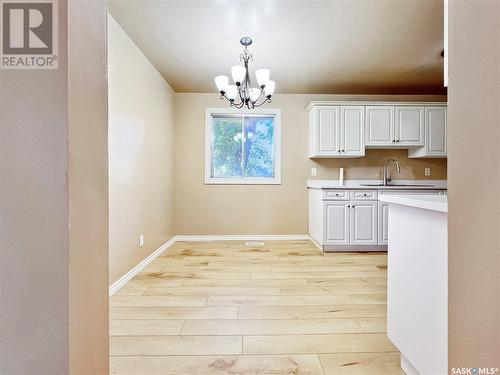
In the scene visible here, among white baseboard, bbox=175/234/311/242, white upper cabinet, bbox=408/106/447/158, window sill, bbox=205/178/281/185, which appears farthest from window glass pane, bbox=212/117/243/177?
white upper cabinet, bbox=408/106/447/158

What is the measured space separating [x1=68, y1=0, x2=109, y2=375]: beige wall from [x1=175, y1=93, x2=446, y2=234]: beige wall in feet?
11.8

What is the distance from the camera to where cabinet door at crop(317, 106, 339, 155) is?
4.00 meters

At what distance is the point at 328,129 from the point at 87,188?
12.3 feet

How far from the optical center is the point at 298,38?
2.75m

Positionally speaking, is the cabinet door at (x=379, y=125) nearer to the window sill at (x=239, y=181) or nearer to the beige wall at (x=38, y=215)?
the window sill at (x=239, y=181)

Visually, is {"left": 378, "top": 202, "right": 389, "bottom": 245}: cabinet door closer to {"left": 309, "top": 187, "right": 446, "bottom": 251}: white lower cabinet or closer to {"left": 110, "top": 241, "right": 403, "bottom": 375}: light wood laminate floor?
{"left": 309, "top": 187, "right": 446, "bottom": 251}: white lower cabinet

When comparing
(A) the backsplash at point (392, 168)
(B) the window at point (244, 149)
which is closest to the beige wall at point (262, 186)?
(A) the backsplash at point (392, 168)

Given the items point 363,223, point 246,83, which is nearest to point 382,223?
point 363,223

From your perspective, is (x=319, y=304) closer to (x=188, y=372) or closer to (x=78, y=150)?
(x=188, y=372)

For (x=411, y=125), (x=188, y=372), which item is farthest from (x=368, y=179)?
(x=188, y=372)

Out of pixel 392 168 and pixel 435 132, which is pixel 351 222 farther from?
pixel 435 132

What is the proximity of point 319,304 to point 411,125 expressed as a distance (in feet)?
10.5

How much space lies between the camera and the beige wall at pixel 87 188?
634 mm

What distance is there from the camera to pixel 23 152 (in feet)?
1.93
